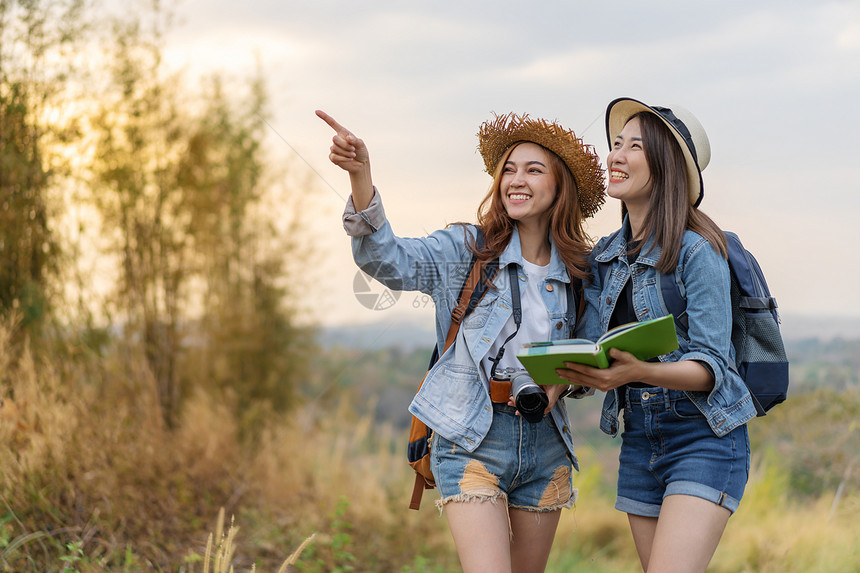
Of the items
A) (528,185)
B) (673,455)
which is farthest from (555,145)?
(673,455)

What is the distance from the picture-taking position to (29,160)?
506 centimetres

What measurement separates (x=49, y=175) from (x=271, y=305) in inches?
91.3

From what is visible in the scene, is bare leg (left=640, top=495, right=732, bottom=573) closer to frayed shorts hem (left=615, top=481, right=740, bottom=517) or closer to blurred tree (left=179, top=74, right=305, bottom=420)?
frayed shorts hem (left=615, top=481, right=740, bottom=517)

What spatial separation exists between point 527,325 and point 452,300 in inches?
10.2

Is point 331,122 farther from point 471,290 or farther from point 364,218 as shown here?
point 471,290

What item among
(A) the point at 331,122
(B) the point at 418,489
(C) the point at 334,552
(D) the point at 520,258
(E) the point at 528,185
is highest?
(A) the point at 331,122

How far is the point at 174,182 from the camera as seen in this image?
253 inches

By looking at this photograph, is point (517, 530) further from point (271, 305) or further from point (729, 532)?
point (271, 305)

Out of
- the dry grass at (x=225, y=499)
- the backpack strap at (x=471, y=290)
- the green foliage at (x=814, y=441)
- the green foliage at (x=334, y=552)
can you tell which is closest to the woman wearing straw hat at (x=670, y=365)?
the backpack strap at (x=471, y=290)

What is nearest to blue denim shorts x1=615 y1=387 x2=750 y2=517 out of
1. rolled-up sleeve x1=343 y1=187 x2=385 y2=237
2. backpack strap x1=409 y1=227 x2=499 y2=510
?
backpack strap x1=409 y1=227 x2=499 y2=510

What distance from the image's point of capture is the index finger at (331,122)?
2148 millimetres

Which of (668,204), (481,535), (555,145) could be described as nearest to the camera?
(481,535)

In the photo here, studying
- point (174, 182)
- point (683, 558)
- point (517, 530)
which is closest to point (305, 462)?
point (174, 182)

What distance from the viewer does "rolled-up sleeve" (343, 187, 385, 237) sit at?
2254 mm
